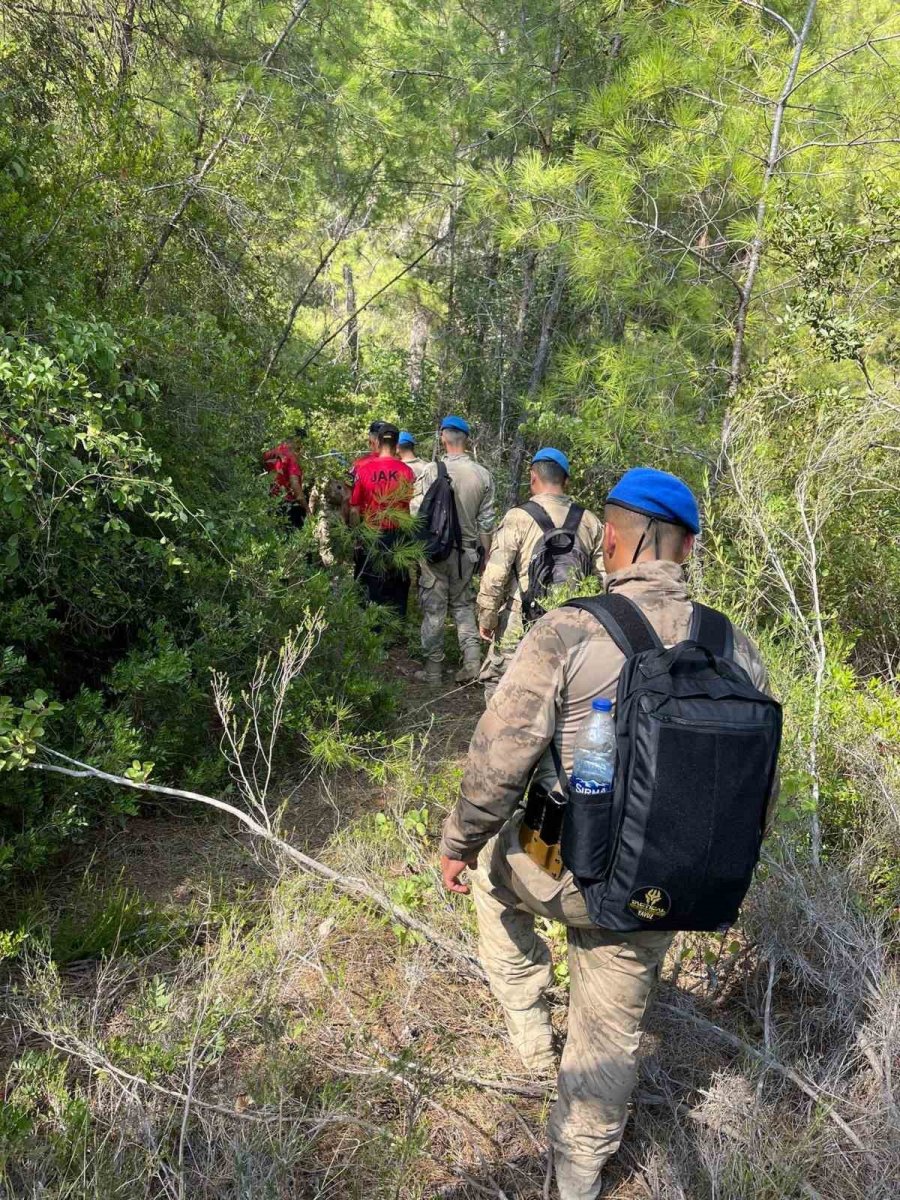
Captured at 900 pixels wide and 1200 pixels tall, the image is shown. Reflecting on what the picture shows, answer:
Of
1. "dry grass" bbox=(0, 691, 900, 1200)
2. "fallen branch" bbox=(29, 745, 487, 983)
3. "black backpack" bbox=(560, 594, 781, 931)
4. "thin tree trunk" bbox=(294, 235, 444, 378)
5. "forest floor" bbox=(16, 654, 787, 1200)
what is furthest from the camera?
"thin tree trunk" bbox=(294, 235, 444, 378)

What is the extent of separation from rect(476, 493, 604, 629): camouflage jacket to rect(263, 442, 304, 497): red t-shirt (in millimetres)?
1884

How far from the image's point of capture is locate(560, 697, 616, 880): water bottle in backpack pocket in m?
2.10

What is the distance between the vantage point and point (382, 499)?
6.42 m

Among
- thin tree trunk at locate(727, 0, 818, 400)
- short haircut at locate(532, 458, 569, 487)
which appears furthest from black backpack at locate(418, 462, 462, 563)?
thin tree trunk at locate(727, 0, 818, 400)

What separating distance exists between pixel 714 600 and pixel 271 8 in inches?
207

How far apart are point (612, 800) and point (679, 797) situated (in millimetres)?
171

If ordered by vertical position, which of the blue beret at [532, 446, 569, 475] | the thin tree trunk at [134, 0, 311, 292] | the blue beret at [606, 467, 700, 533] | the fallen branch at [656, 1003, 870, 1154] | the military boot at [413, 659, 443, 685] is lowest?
the military boot at [413, 659, 443, 685]

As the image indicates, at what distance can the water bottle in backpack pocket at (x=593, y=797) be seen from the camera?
2.10m

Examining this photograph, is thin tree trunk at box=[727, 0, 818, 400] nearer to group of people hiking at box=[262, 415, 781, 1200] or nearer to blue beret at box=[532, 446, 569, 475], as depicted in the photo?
blue beret at box=[532, 446, 569, 475]

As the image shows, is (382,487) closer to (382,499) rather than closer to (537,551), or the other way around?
(382,499)

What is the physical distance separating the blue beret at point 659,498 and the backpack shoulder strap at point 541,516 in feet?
8.28

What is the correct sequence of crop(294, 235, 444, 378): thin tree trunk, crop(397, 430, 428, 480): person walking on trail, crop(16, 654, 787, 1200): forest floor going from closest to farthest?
crop(16, 654, 787, 1200): forest floor < crop(397, 430, 428, 480): person walking on trail < crop(294, 235, 444, 378): thin tree trunk

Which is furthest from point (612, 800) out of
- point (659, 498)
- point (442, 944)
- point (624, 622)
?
point (442, 944)

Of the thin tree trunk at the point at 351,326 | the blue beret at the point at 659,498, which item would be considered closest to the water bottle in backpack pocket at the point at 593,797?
the blue beret at the point at 659,498
